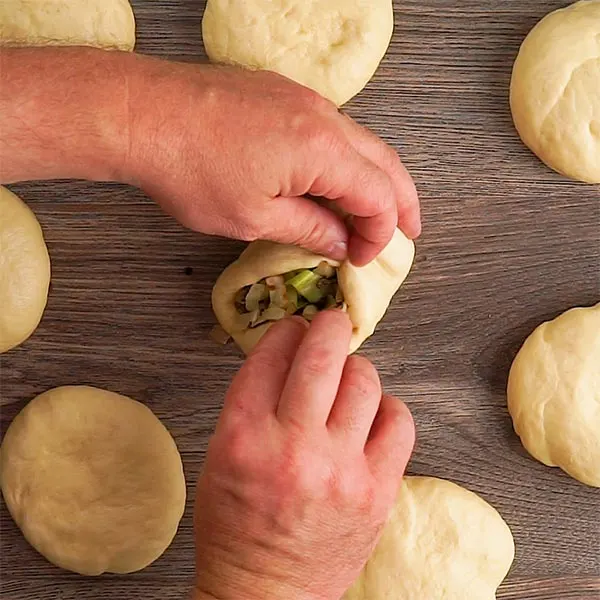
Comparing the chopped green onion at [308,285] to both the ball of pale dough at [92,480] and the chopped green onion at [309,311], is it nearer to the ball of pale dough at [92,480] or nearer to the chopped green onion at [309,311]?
the chopped green onion at [309,311]

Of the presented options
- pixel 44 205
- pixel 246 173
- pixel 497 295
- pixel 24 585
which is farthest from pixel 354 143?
pixel 24 585

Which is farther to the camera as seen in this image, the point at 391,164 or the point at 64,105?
the point at 391,164

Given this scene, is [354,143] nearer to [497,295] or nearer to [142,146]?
[142,146]

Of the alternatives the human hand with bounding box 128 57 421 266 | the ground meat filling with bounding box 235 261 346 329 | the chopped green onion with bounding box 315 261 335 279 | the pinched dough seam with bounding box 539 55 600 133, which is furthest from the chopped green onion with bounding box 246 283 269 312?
the pinched dough seam with bounding box 539 55 600 133

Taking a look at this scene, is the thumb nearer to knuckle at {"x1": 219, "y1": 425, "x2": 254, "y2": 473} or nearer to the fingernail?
the fingernail

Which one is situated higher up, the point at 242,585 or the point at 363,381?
the point at 363,381

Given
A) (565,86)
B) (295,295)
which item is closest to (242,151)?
(295,295)

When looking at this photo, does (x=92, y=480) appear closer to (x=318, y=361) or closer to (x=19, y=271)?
(x=19, y=271)
